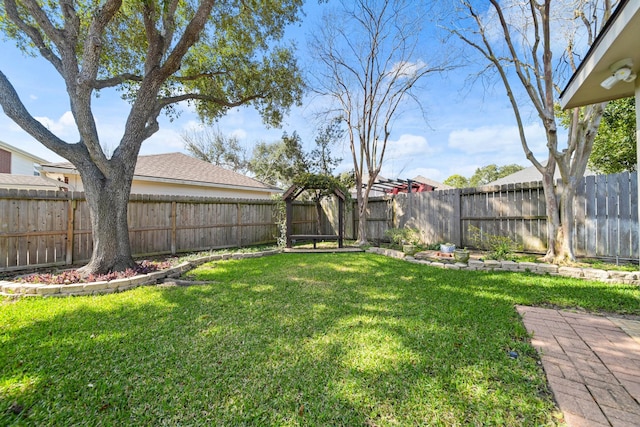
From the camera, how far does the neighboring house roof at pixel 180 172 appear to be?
8.96 meters

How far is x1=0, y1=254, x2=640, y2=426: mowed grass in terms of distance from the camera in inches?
62.2

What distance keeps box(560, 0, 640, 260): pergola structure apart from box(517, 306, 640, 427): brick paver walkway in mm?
1416

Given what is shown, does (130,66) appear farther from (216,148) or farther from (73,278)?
(216,148)

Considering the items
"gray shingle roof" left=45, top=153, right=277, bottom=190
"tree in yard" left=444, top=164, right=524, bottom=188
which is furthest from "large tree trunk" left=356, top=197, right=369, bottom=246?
"tree in yard" left=444, top=164, right=524, bottom=188

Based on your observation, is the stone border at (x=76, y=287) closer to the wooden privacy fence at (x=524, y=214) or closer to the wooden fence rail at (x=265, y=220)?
the wooden fence rail at (x=265, y=220)

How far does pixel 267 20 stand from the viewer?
7.08m

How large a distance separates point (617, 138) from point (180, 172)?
18284mm

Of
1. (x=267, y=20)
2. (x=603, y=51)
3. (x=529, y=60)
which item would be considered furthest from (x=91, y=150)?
(x=529, y=60)

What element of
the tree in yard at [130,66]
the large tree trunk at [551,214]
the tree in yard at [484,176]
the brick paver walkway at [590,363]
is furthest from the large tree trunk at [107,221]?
the tree in yard at [484,176]

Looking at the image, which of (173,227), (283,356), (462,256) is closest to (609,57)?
(462,256)

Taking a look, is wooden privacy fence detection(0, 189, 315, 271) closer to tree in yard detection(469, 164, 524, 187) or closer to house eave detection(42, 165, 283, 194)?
house eave detection(42, 165, 283, 194)

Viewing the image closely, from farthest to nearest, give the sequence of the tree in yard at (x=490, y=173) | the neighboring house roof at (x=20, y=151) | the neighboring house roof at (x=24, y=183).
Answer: the tree in yard at (x=490, y=173) < the neighboring house roof at (x=20, y=151) < the neighboring house roof at (x=24, y=183)

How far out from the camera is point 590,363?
2.02 meters

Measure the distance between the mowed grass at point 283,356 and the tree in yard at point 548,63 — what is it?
1.89m
